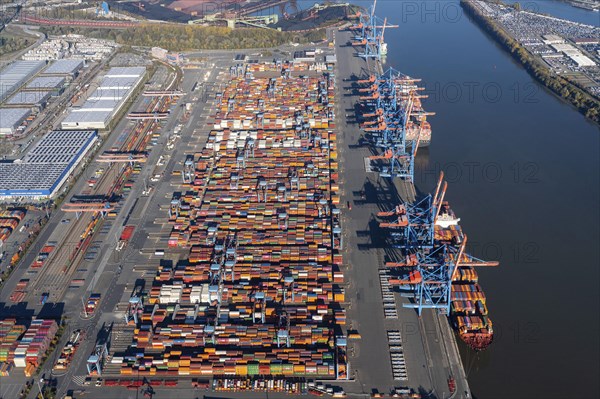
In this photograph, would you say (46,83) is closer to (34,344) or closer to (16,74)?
(16,74)

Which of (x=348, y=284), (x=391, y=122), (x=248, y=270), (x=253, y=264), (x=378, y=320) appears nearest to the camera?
(x=378, y=320)

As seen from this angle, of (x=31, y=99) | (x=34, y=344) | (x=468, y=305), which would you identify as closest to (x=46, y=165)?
(x=31, y=99)

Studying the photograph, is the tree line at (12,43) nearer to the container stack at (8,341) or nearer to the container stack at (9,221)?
the container stack at (9,221)

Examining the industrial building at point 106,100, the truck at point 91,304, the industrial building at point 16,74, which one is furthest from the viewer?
the industrial building at point 16,74

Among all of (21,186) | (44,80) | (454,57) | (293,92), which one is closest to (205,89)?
(293,92)

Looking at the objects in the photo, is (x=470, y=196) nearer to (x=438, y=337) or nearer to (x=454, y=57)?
(x=438, y=337)

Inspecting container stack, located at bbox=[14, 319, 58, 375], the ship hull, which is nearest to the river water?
the ship hull

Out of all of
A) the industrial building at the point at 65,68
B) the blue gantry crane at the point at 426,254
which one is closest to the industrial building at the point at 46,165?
the industrial building at the point at 65,68
